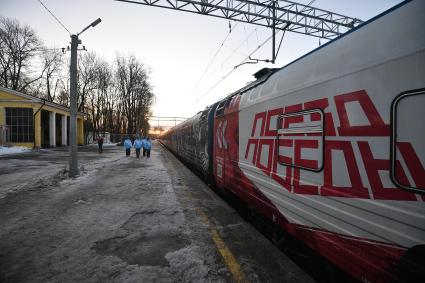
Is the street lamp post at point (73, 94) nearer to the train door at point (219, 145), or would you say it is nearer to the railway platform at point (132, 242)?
the railway platform at point (132, 242)

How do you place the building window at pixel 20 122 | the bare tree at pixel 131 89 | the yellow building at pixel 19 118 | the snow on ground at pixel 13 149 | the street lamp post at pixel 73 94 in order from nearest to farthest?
the street lamp post at pixel 73 94, the snow on ground at pixel 13 149, the yellow building at pixel 19 118, the building window at pixel 20 122, the bare tree at pixel 131 89

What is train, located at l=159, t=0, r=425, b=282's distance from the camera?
6.30 feet

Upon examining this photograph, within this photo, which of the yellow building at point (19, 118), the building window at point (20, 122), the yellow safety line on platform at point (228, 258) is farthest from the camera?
the building window at point (20, 122)

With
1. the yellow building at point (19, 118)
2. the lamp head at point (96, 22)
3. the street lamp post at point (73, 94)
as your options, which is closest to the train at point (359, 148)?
the street lamp post at point (73, 94)

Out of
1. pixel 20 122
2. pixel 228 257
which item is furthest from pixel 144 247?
pixel 20 122

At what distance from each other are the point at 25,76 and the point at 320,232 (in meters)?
51.6

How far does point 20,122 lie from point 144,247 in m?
29.5

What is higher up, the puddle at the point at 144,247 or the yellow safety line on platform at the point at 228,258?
the yellow safety line on platform at the point at 228,258

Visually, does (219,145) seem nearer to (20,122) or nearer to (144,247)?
(144,247)

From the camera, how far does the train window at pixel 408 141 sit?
185cm

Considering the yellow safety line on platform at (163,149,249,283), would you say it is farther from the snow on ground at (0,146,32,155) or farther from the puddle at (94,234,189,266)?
the snow on ground at (0,146,32,155)

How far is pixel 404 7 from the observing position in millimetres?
2115

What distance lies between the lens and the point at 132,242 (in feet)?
13.3

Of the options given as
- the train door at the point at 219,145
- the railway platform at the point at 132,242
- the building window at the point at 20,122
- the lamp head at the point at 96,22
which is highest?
the lamp head at the point at 96,22
